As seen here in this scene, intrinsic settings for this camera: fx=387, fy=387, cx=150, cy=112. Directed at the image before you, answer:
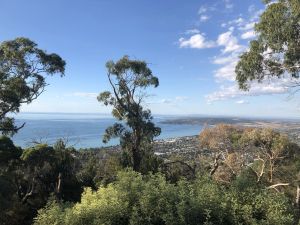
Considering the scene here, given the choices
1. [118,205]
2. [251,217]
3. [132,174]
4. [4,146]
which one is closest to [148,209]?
[118,205]

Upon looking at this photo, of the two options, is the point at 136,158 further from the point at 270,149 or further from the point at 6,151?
the point at 270,149

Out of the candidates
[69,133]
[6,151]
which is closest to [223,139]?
[69,133]

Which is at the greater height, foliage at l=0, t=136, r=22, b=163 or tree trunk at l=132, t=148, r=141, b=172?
foliage at l=0, t=136, r=22, b=163

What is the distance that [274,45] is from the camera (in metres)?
9.47

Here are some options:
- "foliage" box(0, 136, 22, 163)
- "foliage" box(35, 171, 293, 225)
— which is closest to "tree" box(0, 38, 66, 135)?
"foliage" box(0, 136, 22, 163)

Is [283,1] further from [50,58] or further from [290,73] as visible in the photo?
[50,58]

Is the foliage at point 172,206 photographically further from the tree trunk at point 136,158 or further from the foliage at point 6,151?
the tree trunk at point 136,158

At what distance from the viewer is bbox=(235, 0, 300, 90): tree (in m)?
8.88

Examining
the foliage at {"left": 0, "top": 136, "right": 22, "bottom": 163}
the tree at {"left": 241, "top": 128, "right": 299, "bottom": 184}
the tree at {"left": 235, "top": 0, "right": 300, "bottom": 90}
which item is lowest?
the tree at {"left": 241, "top": 128, "right": 299, "bottom": 184}

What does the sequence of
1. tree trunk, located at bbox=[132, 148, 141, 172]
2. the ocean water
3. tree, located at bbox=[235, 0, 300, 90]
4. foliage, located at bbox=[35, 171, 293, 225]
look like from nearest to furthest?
foliage, located at bbox=[35, 171, 293, 225], tree, located at bbox=[235, 0, 300, 90], tree trunk, located at bbox=[132, 148, 141, 172], the ocean water

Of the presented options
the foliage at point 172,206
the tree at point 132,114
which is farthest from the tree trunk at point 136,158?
the foliage at point 172,206

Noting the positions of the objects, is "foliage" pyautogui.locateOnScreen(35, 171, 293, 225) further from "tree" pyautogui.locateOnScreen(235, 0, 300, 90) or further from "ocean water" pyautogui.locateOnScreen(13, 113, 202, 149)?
"ocean water" pyautogui.locateOnScreen(13, 113, 202, 149)

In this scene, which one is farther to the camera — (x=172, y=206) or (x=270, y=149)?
(x=270, y=149)

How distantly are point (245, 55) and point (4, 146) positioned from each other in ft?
30.0
